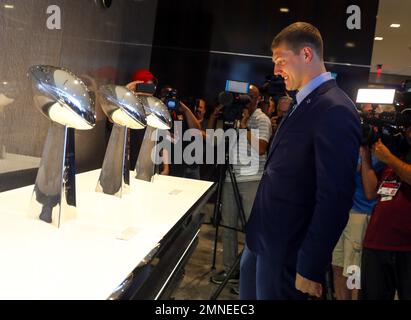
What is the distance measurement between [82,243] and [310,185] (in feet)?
2.09

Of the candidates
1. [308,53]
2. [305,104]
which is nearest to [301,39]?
[308,53]

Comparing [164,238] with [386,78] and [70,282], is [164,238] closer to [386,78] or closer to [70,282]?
[70,282]

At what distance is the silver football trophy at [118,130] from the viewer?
131 cm

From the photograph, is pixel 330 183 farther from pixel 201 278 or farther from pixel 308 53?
pixel 201 278

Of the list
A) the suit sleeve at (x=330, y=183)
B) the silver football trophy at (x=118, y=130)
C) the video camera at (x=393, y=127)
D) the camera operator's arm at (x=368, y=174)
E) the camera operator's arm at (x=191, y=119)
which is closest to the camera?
the suit sleeve at (x=330, y=183)

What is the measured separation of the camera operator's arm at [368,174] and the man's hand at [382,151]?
0.41ft

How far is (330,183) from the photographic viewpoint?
1.08 metres

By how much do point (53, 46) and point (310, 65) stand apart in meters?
0.96

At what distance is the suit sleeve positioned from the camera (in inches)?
42.6

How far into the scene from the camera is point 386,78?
9273 millimetres

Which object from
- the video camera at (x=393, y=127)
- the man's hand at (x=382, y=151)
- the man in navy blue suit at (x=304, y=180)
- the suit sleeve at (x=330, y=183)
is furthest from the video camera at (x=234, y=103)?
the suit sleeve at (x=330, y=183)

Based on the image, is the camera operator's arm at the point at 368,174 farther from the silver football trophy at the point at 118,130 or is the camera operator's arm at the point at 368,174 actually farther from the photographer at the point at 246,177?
the silver football trophy at the point at 118,130

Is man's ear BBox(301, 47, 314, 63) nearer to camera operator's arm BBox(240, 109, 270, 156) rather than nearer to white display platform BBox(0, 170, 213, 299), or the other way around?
white display platform BBox(0, 170, 213, 299)
